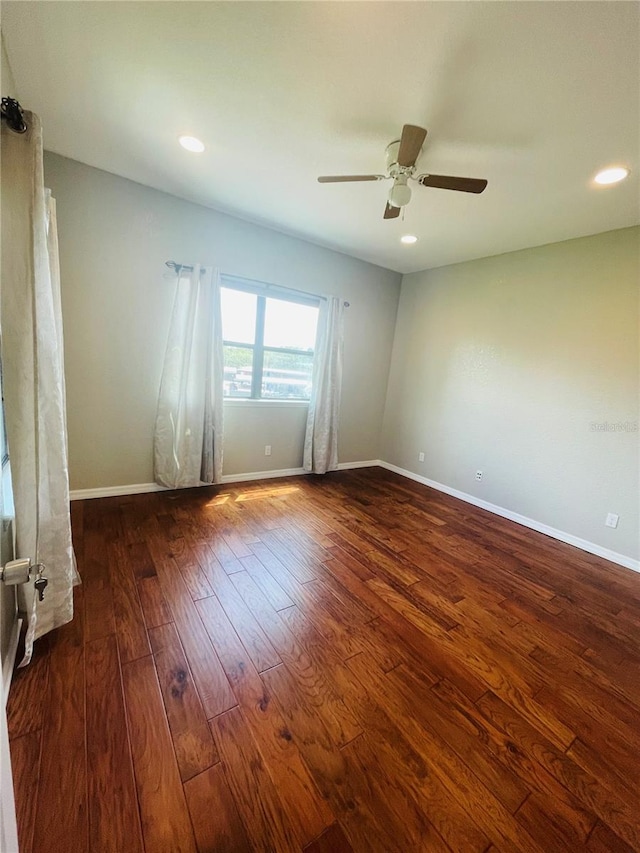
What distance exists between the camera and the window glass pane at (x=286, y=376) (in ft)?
11.5

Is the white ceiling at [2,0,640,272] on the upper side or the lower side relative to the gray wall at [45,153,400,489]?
upper

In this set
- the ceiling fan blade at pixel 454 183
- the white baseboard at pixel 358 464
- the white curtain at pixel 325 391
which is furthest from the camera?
the white baseboard at pixel 358 464

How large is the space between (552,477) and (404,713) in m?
2.52

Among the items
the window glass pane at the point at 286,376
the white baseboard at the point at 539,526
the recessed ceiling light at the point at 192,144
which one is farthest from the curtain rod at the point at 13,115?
the white baseboard at the point at 539,526

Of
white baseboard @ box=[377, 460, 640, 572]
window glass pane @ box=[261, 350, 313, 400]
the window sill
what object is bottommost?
white baseboard @ box=[377, 460, 640, 572]

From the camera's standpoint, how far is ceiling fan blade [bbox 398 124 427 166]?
144cm

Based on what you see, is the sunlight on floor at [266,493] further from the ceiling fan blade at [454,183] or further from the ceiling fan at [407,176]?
the ceiling fan blade at [454,183]

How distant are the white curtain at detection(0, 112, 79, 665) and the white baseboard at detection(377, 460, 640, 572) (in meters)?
3.53

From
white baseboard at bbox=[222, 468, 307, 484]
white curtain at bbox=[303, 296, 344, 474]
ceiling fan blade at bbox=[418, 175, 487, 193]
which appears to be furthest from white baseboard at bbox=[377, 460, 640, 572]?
ceiling fan blade at bbox=[418, 175, 487, 193]

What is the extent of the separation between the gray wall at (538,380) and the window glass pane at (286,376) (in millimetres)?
1424

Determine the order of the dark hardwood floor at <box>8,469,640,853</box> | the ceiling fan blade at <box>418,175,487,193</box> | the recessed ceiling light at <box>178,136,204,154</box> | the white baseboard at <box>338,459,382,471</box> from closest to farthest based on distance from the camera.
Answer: the dark hardwood floor at <box>8,469,640,853</box>, the ceiling fan blade at <box>418,175,487,193</box>, the recessed ceiling light at <box>178,136,204,154</box>, the white baseboard at <box>338,459,382,471</box>

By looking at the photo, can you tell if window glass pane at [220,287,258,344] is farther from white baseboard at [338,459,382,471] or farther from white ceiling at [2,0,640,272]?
white baseboard at [338,459,382,471]

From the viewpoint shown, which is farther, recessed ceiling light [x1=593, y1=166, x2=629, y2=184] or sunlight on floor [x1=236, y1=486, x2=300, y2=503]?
sunlight on floor [x1=236, y1=486, x2=300, y2=503]

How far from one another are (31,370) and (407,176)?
6.85 ft
